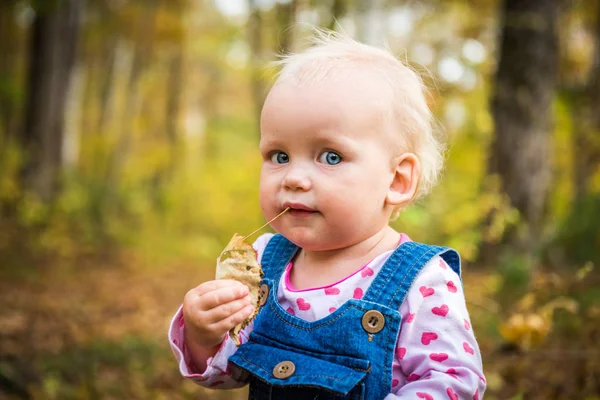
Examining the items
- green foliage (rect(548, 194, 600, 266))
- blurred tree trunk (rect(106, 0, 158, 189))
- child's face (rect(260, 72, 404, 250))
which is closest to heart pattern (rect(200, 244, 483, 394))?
child's face (rect(260, 72, 404, 250))

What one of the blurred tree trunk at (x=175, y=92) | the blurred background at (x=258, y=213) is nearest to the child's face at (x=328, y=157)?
the blurred background at (x=258, y=213)

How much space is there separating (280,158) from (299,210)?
16 centimetres

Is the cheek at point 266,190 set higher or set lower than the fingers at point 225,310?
higher

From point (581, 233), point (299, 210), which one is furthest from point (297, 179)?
point (581, 233)

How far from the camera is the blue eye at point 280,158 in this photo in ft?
5.29

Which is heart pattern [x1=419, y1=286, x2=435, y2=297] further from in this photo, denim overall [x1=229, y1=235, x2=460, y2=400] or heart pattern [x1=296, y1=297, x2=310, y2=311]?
heart pattern [x1=296, y1=297, x2=310, y2=311]

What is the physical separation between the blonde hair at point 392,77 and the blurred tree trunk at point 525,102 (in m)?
4.34

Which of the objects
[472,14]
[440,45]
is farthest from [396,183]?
[472,14]

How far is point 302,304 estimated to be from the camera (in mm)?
1606

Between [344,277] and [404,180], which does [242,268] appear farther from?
[404,180]

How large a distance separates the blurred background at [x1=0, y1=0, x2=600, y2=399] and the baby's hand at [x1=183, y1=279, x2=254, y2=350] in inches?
34.6

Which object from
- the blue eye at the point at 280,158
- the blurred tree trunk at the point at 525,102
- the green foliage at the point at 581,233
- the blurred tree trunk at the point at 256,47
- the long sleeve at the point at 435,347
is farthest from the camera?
the blurred tree trunk at the point at 256,47

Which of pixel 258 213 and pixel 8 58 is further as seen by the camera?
pixel 8 58

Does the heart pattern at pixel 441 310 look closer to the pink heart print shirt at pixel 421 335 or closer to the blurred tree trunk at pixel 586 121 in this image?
the pink heart print shirt at pixel 421 335
